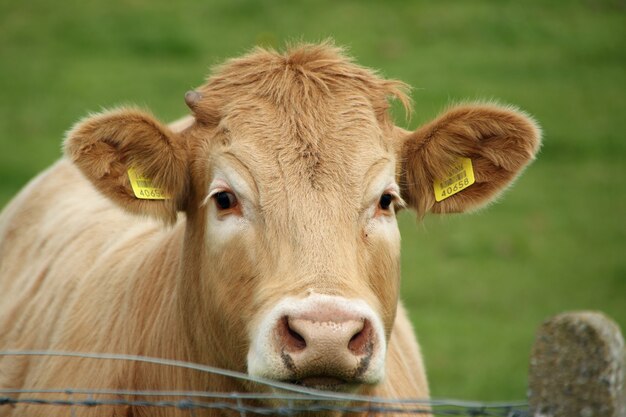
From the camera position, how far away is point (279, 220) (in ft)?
13.6

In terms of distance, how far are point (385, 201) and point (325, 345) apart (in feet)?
3.41

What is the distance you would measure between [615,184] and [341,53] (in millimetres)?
11317

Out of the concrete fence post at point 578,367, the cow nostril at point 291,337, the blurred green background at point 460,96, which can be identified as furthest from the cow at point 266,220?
the blurred green background at point 460,96

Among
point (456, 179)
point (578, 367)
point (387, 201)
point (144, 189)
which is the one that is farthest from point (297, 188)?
point (578, 367)

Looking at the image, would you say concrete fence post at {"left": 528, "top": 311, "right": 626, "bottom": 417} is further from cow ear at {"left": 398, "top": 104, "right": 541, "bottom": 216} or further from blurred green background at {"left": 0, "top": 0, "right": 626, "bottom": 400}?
blurred green background at {"left": 0, "top": 0, "right": 626, "bottom": 400}

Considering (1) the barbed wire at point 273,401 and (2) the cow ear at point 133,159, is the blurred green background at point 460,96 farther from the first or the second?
(2) the cow ear at point 133,159

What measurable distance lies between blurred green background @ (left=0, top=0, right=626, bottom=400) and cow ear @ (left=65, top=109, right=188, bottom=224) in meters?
6.06

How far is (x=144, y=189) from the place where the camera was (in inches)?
185

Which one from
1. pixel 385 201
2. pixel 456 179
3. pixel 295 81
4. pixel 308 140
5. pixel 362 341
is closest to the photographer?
pixel 362 341

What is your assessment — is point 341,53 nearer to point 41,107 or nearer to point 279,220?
point 279,220

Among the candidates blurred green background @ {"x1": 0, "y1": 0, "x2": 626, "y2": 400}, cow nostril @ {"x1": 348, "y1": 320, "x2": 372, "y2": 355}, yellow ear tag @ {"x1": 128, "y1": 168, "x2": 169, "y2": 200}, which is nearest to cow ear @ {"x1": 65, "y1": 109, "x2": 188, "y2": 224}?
yellow ear tag @ {"x1": 128, "y1": 168, "x2": 169, "y2": 200}

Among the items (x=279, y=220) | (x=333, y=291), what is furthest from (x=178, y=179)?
(x=333, y=291)

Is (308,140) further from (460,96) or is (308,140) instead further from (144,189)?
(460,96)

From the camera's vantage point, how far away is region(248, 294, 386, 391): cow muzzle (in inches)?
143
